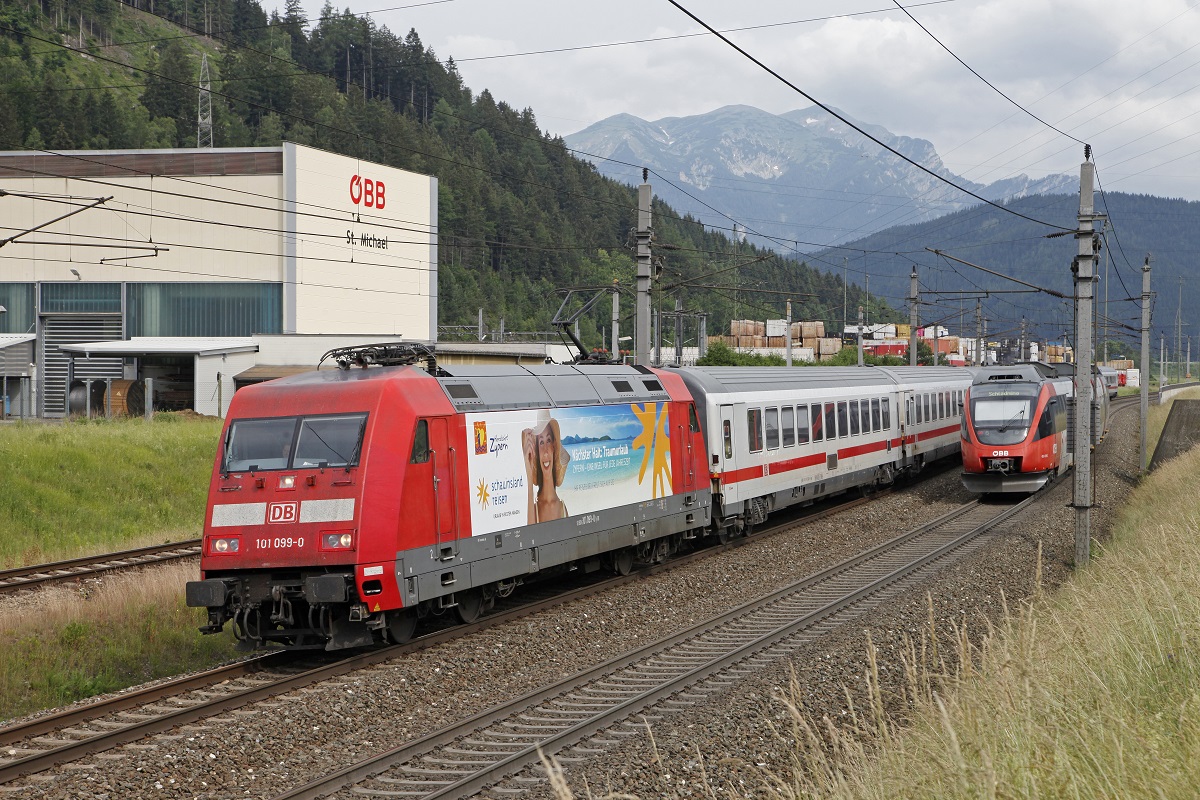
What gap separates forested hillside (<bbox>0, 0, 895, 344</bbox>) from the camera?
105000 mm

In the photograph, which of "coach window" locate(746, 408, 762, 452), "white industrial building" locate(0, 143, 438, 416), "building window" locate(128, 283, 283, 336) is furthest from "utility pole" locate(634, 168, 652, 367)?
"building window" locate(128, 283, 283, 336)

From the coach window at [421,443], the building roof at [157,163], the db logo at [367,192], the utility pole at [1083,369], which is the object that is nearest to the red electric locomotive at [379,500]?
the coach window at [421,443]

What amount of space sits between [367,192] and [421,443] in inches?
1930

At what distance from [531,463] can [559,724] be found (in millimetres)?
5386

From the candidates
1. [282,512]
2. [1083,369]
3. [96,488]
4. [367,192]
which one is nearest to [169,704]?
[282,512]

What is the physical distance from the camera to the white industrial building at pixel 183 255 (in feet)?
181

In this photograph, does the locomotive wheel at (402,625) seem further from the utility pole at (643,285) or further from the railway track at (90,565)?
the utility pole at (643,285)

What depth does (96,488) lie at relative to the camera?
2742cm

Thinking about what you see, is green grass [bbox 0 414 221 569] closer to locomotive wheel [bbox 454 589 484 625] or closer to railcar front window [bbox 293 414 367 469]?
locomotive wheel [bbox 454 589 484 625]

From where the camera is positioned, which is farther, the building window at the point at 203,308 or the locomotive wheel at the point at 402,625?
the building window at the point at 203,308

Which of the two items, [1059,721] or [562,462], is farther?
[562,462]

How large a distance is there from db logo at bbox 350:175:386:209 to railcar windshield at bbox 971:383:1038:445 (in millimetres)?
38937

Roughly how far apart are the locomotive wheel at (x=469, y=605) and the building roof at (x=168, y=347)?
38217 millimetres

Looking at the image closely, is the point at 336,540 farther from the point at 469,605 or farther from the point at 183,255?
the point at 183,255
